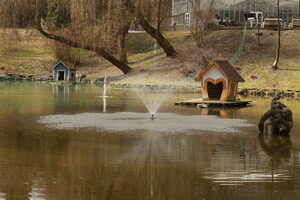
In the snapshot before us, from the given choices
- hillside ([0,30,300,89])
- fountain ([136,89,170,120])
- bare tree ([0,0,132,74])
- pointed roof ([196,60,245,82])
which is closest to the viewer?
fountain ([136,89,170,120])

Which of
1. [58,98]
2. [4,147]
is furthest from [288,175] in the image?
[58,98]

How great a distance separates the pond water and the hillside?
68.9ft

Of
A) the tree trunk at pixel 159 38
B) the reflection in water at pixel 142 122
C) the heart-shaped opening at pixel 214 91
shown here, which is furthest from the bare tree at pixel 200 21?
the reflection in water at pixel 142 122

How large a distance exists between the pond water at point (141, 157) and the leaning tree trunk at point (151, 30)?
2599cm

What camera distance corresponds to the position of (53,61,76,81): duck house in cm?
5391

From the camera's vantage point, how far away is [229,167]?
1415cm

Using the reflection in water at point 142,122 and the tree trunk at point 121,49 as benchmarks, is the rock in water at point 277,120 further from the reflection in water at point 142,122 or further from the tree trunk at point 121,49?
the tree trunk at point 121,49

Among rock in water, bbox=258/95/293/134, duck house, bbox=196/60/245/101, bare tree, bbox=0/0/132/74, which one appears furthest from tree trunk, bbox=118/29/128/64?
rock in water, bbox=258/95/293/134

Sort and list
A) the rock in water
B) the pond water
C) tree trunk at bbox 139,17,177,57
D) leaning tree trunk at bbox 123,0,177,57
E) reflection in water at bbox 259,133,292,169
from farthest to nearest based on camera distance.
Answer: tree trunk at bbox 139,17,177,57
leaning tree trunk at bbox 123,0,177,57
the rock in water
reflection in water at bbox 259,133,292,169
the pond water

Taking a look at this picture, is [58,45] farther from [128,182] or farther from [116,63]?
[128,182]

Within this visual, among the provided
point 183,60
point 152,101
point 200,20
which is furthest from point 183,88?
point 200,20

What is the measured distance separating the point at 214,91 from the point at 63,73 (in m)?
23.4

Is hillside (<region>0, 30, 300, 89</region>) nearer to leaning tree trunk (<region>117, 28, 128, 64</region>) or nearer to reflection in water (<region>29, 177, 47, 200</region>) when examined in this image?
leaning tree trunk (<region>117, 28, 128, 64</region>)

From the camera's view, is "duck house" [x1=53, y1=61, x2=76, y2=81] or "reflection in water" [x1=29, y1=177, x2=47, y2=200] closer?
"reflection in water" [x1=29, y1=177, x2=47, y2=200]
